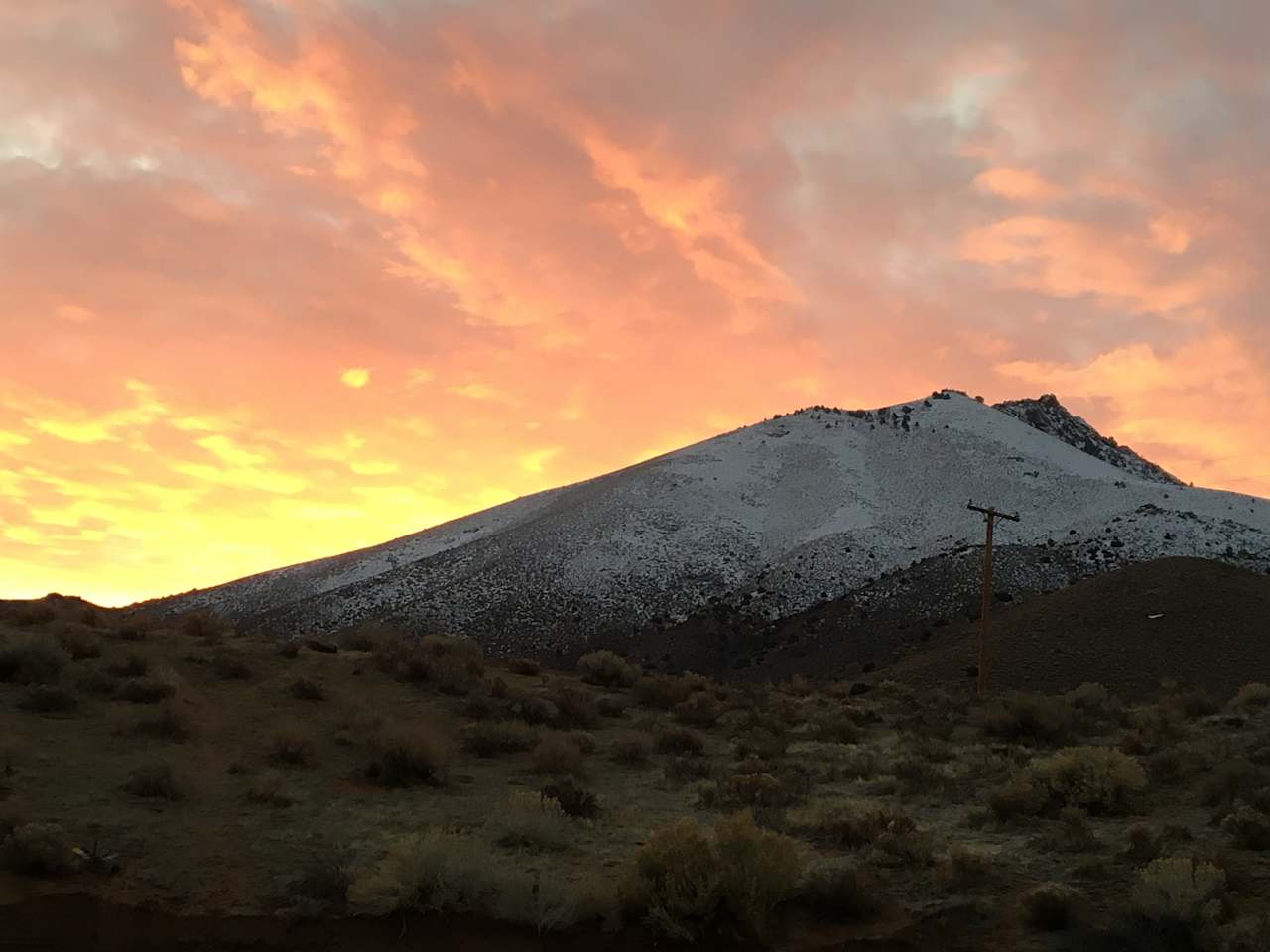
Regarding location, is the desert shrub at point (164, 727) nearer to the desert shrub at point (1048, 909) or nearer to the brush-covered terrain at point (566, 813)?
the brush-covered terrain at point (566, 813)

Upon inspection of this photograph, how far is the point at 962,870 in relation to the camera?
1180 cm

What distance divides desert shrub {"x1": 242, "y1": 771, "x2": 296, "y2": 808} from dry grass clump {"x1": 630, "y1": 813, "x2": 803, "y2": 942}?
255 inches

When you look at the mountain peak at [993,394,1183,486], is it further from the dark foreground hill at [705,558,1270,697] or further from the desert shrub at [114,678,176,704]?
the desert shrub at [114,678,176,704]

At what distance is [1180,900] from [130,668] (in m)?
20.4

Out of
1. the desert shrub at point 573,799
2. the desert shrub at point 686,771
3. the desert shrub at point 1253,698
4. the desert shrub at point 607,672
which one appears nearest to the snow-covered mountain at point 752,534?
the desert shrub at point 607,672

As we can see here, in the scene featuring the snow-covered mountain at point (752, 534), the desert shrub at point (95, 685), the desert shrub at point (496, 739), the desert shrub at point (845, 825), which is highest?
the snow-covered mountain at point (752, 534)

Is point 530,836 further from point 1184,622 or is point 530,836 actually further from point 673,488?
point 673,488

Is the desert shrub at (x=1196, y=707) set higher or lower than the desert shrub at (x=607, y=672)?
lower

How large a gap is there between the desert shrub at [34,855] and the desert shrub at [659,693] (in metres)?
17.2

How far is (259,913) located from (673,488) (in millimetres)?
82638

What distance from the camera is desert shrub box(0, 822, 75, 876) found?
10961mm

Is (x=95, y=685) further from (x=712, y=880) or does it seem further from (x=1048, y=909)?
(x=1048, y=909)

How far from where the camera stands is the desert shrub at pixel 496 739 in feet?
62.4

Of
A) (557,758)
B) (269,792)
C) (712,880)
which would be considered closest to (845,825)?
(712,880)
